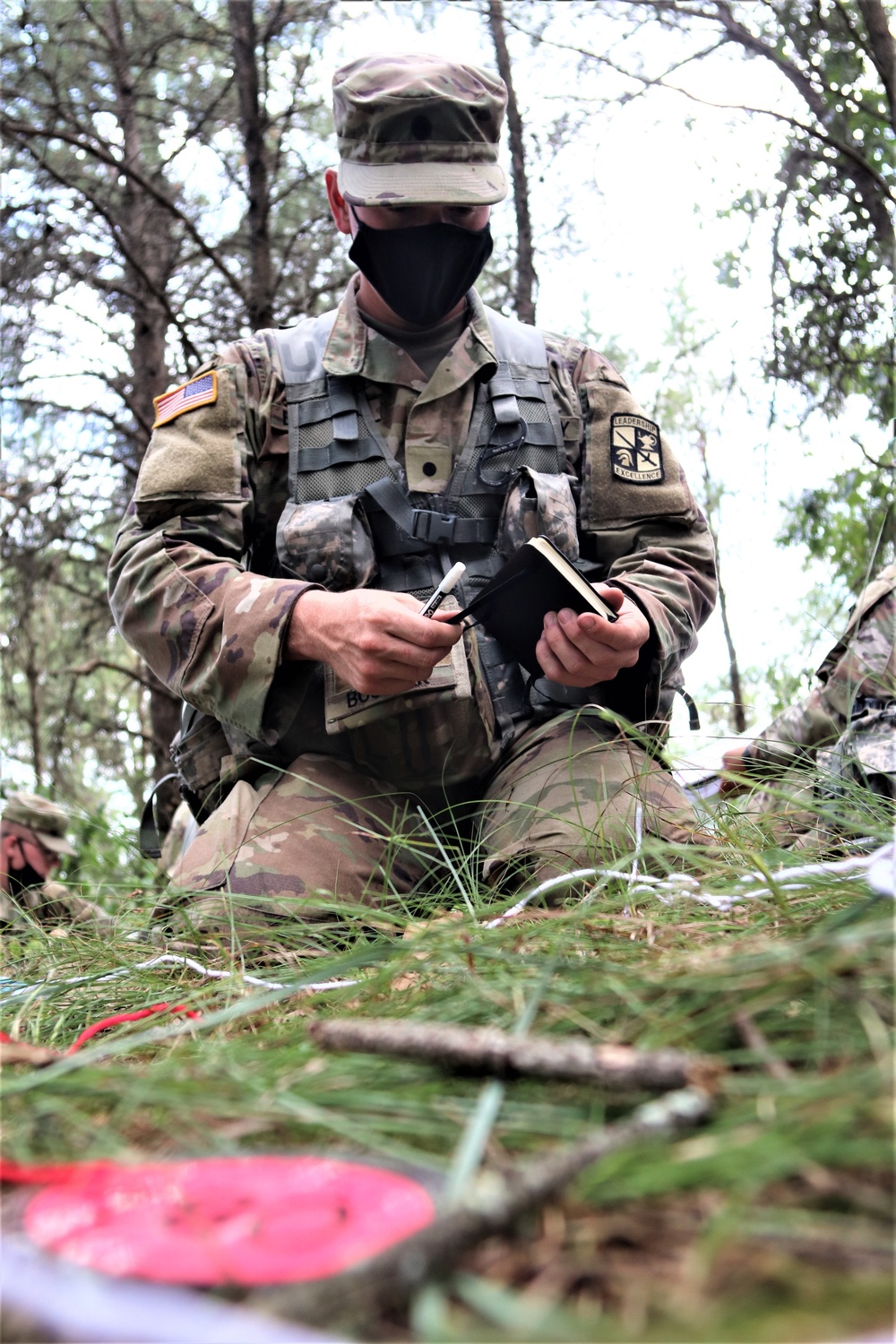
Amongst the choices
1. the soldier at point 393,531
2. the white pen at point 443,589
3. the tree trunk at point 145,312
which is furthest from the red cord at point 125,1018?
the tree trunk at point 145,312

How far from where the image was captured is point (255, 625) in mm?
2271

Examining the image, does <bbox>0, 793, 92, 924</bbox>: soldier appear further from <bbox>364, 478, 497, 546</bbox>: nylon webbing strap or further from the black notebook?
the black notebook

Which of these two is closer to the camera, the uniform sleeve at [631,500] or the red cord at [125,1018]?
the red cord at [125,1018]

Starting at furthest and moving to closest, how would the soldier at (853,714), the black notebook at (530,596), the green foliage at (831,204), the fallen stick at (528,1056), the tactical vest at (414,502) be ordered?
the green foliage at (831,204) → the soldier at (853,714) → the tactical vest at (414,502) → the black notebook at (530,596) → the fallen stick at (528,1056)

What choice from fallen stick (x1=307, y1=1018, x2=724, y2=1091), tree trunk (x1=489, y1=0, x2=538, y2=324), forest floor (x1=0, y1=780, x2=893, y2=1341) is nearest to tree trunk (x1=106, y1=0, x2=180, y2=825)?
tree trunk (x1=489, y1=0, x2=538, y2=324)

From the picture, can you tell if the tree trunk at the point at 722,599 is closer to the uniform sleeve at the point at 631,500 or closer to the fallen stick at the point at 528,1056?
the uniform sleeve at the point at 631,500

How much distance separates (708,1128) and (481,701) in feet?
5.67

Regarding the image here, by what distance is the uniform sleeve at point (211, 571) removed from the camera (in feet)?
7.54

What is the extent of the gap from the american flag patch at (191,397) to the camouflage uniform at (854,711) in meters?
1.43

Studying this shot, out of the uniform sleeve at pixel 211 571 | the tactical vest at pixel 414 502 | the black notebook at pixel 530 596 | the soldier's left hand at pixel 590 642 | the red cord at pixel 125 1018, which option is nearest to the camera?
the red cord at pixel 125 1018

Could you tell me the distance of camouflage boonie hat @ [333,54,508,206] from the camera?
2432mm

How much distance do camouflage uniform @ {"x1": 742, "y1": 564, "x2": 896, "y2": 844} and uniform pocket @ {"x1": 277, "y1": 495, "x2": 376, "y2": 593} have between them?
0.95 meters

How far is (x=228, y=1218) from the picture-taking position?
2.45 feet

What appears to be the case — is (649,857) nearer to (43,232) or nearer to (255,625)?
(255,625)
